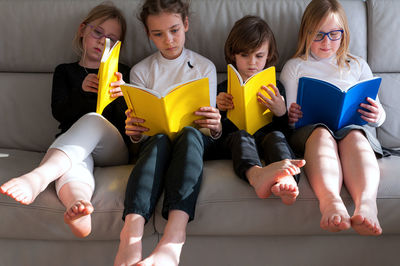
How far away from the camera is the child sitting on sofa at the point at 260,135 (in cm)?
128

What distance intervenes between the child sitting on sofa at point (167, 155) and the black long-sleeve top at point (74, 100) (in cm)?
16

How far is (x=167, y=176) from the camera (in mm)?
1373

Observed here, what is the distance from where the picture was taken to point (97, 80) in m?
1.71

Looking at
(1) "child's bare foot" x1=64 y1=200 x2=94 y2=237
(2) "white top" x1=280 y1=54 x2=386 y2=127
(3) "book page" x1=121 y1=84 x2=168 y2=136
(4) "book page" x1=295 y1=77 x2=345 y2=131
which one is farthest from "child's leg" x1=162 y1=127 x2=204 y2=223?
(2) "white top" x1=280 y1=54 x2=386 y2=127

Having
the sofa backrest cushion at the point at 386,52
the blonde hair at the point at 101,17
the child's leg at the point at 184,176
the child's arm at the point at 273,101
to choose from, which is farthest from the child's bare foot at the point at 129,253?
the sofa backrest cushion at the point at 386,52

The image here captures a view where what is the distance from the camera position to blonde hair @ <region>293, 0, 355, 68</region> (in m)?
1.79

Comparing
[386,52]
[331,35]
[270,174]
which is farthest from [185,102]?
[386,52]

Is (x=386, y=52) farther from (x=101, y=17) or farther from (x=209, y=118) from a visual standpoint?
(x=101, y=17)

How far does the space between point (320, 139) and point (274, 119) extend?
0.95 feet

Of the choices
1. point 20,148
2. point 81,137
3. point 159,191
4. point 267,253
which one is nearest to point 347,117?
point 267,253

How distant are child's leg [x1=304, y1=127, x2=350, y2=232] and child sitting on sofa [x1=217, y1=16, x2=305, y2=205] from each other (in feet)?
0.23

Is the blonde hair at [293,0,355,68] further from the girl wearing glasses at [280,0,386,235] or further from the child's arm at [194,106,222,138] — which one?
the child's arm at [194,106,222,138]

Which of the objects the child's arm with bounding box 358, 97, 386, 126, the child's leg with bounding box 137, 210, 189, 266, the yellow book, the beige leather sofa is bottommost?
the beige leather sofa

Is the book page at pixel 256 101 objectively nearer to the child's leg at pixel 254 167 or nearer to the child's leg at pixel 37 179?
the child's leg at pixel 254 167
